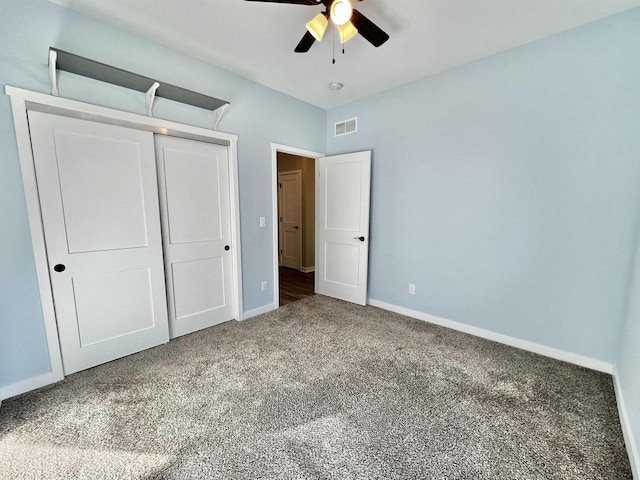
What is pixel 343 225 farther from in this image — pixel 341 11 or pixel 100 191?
pixel 100 191

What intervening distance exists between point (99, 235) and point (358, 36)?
2.68 m

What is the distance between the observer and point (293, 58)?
2545 millimetres

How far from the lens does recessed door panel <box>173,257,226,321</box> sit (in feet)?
8.90

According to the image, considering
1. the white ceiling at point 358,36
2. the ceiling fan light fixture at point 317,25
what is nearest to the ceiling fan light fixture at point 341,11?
the ceiling fan light fixture at point 317,25

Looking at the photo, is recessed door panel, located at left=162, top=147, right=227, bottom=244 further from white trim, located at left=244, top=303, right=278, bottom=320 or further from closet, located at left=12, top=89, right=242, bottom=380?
white trim, located at left=244, top=303, right=278, bottom=320

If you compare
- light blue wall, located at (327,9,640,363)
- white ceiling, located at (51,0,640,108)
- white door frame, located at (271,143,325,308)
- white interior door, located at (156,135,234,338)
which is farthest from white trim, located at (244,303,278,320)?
white ceiling, located at (51,0,640,108)

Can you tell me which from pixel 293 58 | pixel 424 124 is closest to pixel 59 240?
pixel 293 58

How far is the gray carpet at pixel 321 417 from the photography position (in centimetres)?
138

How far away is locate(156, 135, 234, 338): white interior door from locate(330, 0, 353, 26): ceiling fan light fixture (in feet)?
5.64

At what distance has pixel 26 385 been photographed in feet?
6.29

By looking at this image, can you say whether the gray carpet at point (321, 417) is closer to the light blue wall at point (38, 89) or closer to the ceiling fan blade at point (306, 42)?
the light blue wall at point (38, 89)

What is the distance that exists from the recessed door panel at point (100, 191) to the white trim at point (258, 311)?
1379mm

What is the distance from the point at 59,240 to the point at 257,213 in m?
1.73

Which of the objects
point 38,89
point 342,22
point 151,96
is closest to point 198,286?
point 151,96
